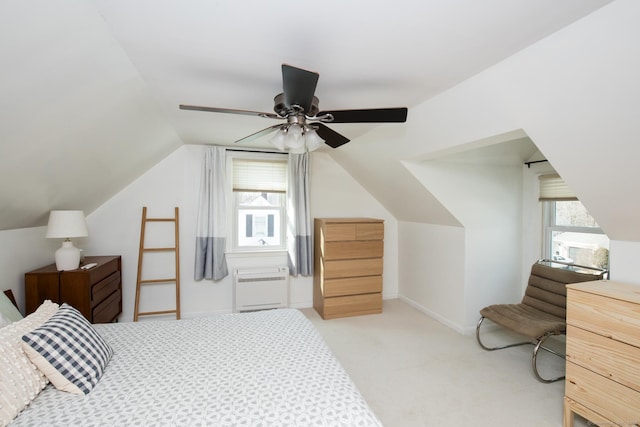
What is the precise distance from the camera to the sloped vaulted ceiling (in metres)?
1.26

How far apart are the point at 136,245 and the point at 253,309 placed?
163 cm

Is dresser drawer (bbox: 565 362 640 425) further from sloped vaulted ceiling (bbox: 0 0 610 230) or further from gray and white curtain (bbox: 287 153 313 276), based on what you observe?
gray and white curtain (bbox: 287 153 313 276)

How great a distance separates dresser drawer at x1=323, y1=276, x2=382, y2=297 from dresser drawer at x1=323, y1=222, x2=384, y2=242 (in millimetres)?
531

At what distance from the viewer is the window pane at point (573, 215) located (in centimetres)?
314

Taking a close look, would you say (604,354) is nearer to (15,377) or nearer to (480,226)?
(480,226)

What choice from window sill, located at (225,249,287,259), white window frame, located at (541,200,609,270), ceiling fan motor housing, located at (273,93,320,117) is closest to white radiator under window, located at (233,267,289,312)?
window sill, located at (225,249,287,259)

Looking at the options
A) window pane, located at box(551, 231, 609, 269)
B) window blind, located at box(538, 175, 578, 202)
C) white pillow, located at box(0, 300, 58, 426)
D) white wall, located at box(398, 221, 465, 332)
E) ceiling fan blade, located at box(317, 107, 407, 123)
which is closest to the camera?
white pillow, located at box(0, 300, 58, 426)

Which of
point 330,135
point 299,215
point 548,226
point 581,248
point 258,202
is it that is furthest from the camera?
point 258,202

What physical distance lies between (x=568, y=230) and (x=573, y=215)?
177mm

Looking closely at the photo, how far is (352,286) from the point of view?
3.85m

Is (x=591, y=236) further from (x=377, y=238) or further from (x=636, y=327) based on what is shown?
(x=377, y=238)

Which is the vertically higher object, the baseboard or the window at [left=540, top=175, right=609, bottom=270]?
the window at [left=540, top=175, right=609, bottom=270]

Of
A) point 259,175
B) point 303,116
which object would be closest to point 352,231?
point 259,175

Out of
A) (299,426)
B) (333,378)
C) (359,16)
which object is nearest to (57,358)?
(299,426)
